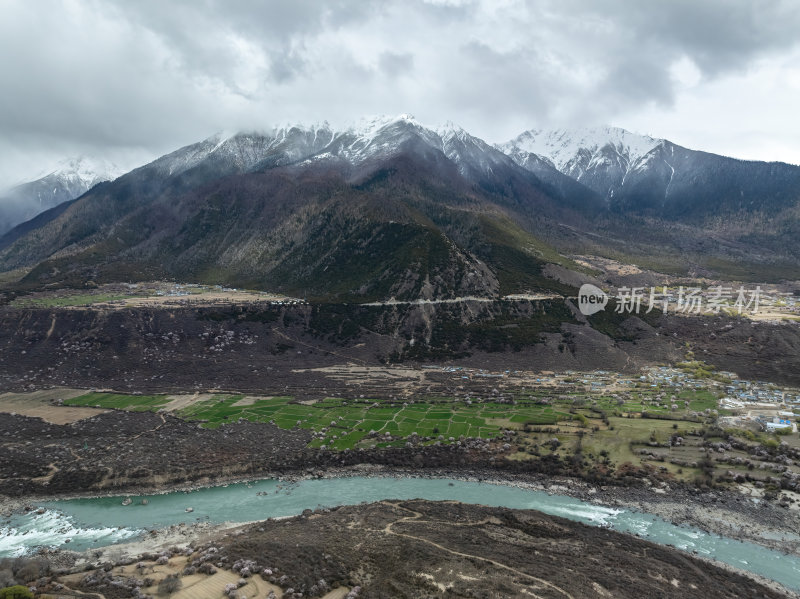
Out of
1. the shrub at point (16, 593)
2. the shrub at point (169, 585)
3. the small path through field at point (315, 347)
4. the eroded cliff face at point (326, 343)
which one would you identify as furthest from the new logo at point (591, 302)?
the shrub at point (16, 593)

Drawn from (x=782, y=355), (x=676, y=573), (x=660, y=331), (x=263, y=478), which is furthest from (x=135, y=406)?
(x=782, y=355)

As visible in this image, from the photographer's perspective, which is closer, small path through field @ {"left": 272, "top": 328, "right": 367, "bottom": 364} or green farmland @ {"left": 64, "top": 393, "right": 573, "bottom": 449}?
green farmland @ {"left": 64, "top": 393, "right": 573, "bottom": 449}

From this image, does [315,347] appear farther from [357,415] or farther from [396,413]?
[396,413]

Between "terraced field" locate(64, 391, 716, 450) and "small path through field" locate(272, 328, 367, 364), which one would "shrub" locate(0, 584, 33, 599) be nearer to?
"terraced field" locate(64, 391, 716, 450)

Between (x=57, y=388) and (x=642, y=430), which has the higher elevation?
(x=642, y=430)

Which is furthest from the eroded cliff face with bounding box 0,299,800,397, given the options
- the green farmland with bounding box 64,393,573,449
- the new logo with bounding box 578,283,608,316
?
the green farmland with bounding box 64,393,573,449

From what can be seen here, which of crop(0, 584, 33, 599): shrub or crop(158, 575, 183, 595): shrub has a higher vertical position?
crop(0, 584, 33, 599): shrub

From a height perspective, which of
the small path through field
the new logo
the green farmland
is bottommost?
the green farmland

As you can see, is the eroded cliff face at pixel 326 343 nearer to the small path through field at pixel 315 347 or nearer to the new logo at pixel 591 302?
the small path through field at pixel 315 347

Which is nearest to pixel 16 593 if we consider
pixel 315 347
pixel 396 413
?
pixel 396 413

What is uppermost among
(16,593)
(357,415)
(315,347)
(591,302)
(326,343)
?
(591,302)

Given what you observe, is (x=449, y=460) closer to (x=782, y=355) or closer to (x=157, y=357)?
(x=157, y=357)
